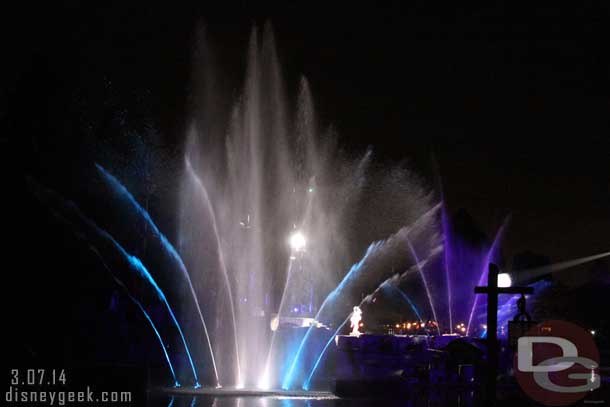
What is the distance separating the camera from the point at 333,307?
80.2 meters

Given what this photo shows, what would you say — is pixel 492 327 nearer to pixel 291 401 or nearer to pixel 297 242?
pixel 291 401

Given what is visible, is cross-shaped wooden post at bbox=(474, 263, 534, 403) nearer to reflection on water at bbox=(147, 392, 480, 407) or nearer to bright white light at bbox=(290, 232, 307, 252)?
reflection on water at bbox=(147, 392, 480, 407)

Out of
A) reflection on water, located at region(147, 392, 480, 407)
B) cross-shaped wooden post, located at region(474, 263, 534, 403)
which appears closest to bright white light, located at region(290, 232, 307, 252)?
reflection on water, located at region(147, 392, 480, 407)

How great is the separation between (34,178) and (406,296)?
57793mm

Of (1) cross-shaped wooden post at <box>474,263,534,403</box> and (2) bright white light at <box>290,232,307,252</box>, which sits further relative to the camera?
(2) bright white light at <box>290,232,307,252</box>

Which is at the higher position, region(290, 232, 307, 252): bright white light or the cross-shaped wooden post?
region(290, 232, 307, 252): bright white light

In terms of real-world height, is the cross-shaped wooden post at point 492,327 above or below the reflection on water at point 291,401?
above

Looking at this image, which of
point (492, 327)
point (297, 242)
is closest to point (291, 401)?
point (492, 327)

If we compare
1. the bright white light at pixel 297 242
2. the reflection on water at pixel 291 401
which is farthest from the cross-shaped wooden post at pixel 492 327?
the bright white light at pixel 297 242

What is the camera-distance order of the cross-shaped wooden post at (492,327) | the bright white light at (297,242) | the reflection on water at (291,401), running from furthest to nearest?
the bright white light at (297,242), the reflection on water at (291,401), the cross-shaped wooden post at (492,327)

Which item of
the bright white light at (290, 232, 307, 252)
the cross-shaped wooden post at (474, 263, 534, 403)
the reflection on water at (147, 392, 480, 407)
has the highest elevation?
the bright white light at (290, 232, 307, 252)

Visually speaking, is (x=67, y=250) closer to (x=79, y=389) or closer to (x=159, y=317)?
(x=159, y=317)

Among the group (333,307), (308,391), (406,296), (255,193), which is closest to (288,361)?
(308,391)

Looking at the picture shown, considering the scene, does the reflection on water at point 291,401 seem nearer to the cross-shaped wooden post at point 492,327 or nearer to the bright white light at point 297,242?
the cross-shaped wooden post at point 492,327
